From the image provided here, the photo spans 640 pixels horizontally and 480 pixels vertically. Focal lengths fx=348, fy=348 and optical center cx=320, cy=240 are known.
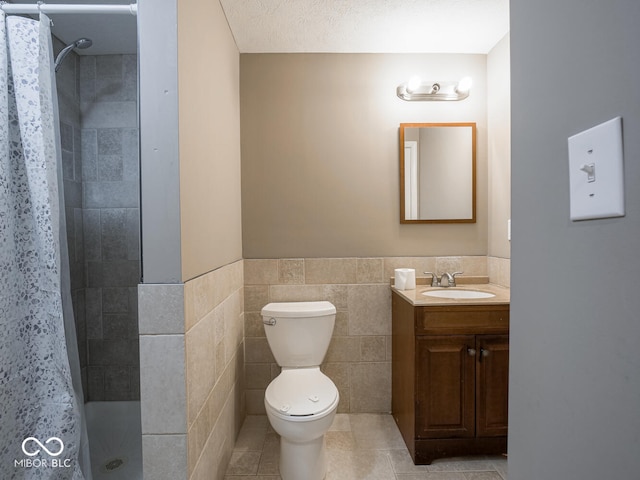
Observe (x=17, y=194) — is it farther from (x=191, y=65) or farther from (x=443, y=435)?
(x=443, y=435)

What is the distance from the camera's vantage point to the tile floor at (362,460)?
1.91 m

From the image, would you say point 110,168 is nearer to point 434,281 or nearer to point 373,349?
point 373,349

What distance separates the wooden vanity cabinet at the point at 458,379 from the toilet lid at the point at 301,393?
53 centimetres

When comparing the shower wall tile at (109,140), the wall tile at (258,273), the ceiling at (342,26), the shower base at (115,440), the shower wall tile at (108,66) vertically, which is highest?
the ceiling at (342,26)

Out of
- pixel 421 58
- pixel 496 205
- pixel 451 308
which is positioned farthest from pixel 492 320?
pixel 421 58

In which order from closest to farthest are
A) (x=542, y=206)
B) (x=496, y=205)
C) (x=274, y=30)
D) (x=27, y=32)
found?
(x=542, y=206) → (x=27, y=32) → (x=274, y=30) → (x=496, y=205)

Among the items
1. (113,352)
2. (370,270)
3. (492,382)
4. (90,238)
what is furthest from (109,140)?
(492,382)

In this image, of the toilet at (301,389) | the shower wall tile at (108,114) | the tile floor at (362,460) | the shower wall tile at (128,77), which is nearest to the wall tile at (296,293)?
the toilet at (301,389)

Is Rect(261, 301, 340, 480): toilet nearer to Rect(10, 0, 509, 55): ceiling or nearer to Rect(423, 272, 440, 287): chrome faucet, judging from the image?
Rect(423, 272, 440, 287): chrome faucet

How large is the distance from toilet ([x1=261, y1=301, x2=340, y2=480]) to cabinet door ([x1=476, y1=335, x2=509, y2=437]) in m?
0.85

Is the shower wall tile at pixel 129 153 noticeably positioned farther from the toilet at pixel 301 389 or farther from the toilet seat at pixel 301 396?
the toilet seat at pixel 301 396

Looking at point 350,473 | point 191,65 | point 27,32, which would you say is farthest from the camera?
point 350,473

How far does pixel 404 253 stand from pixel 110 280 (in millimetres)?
2040

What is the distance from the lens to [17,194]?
4.19ft
